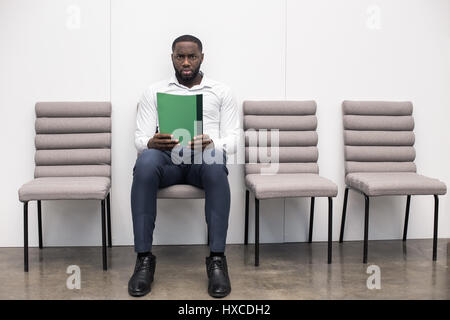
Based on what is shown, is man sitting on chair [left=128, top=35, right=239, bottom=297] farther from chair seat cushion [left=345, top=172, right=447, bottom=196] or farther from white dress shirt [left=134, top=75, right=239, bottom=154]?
chair seat cushion [left=345, top=172, right=447, bottom=196]

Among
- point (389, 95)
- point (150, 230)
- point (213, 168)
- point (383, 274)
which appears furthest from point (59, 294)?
point (389, 95)

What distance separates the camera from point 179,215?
11.1ft

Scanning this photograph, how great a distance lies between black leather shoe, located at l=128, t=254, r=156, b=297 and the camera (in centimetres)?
242

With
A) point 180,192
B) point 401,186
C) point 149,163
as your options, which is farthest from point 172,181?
point 401,186

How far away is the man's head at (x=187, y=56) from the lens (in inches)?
117

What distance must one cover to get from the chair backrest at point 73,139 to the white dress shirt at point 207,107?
312 millimetres

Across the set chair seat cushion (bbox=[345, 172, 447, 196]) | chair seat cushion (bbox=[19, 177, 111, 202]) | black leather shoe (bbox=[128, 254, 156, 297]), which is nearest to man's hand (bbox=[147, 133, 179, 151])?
chair seat cushion (bbox=[19, 177, 111, 202])

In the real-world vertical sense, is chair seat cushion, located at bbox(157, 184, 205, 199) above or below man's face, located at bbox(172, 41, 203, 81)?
below

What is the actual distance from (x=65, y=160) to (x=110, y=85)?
58 cm

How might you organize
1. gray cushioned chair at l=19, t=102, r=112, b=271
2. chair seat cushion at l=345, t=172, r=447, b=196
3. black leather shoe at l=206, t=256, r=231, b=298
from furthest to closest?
gray cushioned chair at l=19, t=102, r=112, b=271
chair seat cushion at l=345, t=172, r=447, b=196
black leather shoe at l=206, t=256, r=231, b=298

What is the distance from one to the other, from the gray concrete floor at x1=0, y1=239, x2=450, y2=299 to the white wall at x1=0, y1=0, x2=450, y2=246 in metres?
0.17

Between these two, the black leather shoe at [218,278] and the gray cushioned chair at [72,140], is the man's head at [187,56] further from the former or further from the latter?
the black leather shoe at [218,278]

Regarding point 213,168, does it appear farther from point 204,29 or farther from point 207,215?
point 204,29

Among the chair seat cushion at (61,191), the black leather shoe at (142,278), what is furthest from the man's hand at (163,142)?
the black leather shoe at (142,278)
